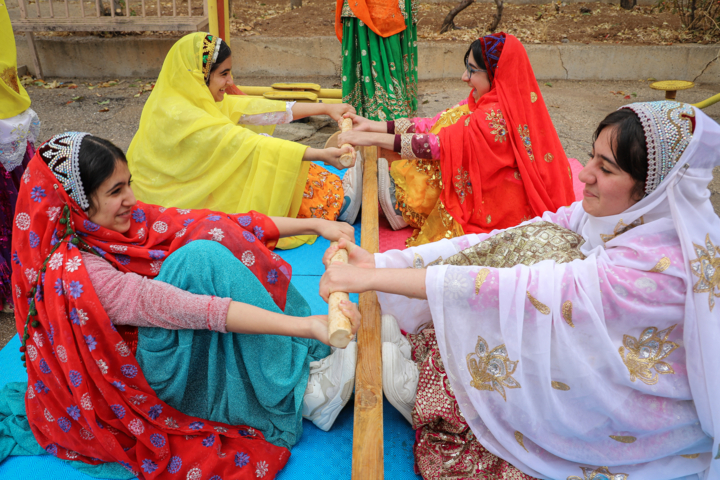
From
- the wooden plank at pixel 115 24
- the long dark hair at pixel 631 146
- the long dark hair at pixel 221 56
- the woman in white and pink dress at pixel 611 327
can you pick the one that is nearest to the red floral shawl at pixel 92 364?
the woman in white and pink dress at pixel 611 327

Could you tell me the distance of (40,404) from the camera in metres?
1.81

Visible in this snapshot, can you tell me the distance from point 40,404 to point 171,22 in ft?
18.1

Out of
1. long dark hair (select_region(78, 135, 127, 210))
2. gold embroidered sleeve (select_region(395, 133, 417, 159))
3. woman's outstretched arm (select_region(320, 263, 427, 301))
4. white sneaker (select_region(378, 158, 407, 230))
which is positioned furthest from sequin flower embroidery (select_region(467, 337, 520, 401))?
white sneaker (select_region(378, 158, 407, 230))

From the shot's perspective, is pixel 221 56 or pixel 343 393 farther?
pixel 221 56

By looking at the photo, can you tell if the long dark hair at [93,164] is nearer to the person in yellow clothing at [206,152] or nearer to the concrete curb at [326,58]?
the person in yellow clothing at [206,152]

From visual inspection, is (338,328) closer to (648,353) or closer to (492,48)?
(648,353)

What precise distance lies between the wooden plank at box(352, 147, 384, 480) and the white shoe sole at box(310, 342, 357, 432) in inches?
8.0

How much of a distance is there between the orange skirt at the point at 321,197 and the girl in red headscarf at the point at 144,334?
4.66 feet

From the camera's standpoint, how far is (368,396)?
5.03 ft

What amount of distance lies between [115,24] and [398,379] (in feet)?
20.4

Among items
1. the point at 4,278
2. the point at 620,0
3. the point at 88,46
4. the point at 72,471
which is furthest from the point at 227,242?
the point at 620,0

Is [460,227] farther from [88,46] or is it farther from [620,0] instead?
[620,0]

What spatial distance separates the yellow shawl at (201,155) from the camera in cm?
304

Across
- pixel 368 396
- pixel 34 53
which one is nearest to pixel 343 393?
pixel 368 396
